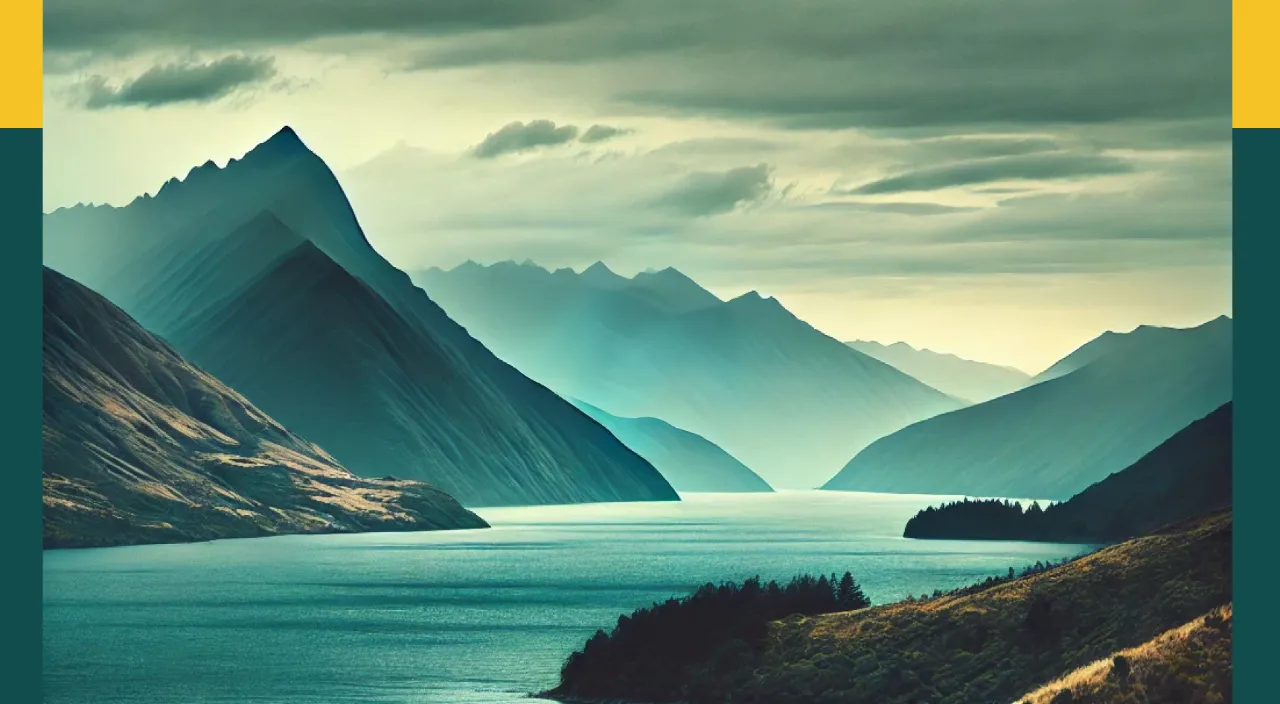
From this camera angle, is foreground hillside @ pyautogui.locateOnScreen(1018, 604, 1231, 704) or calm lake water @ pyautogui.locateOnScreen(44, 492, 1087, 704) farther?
calm lake water @ pyautogui.locateOnScreen(44, 492, 1087, 704)

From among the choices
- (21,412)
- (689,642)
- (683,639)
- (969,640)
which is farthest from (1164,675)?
(21,412)

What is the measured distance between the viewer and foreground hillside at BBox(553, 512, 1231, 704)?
77.4m

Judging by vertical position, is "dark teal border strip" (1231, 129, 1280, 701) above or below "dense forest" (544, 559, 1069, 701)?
above

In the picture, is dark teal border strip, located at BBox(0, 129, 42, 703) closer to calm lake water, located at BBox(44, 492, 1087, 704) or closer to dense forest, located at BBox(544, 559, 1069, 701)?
calm lake water, located at BBox(44, 492, 1087, 704)

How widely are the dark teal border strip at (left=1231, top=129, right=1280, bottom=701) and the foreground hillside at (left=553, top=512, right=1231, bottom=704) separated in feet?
50.3

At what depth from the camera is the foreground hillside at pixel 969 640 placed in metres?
77.4

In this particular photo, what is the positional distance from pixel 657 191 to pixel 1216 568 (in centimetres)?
8018

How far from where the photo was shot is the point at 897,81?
362 feet

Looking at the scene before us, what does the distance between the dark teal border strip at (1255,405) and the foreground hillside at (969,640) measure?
1533 cm

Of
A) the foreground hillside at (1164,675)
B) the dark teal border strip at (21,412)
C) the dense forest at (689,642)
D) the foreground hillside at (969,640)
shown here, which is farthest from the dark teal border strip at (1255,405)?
the dark teal border strip at (21,412)

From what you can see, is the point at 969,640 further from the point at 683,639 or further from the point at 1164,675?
the point at 1164,675

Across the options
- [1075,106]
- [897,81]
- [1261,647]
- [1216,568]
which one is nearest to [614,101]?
[897,81]

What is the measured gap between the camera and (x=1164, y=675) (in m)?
66.1

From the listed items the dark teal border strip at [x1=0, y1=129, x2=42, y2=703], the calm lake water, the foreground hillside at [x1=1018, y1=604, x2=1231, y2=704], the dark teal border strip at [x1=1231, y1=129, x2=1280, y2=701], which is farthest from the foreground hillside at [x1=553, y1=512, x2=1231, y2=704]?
the dark teal border strip at [x1=0, y1=129, x2=42, y2=703]
